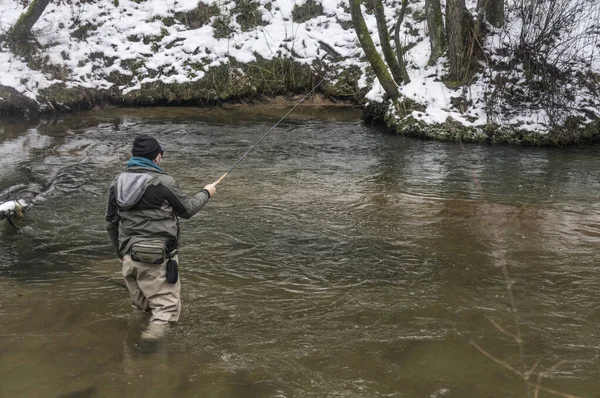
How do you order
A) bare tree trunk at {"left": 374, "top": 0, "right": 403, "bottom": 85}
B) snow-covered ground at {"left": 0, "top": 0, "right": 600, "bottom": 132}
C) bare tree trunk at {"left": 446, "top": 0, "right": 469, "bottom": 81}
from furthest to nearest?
snow-covered ground at {"left": 0, "top": 0, "right": 600, "bottom": 132} → bare tree trunk at {"left": 446, "top": 0, "right": 469, "bottom": 81} → bare tree trunk at {"left": 374, "top": 0, "right": 403, "bottom": 85}

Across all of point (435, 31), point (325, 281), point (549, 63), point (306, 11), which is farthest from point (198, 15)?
point (325, 281)

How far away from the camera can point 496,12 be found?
1353 cm

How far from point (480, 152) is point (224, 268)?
712 centimetres

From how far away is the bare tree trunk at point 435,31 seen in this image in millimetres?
13875

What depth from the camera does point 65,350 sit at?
14.1 ft

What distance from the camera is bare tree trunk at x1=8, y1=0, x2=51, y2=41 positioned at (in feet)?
50.6

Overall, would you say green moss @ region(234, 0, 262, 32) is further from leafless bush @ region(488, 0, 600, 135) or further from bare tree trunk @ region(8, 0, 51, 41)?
leafless bush @ region(488, 0, 600, 135)

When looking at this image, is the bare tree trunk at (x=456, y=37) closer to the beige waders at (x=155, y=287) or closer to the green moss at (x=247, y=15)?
the green moss at (x=247, y=15)

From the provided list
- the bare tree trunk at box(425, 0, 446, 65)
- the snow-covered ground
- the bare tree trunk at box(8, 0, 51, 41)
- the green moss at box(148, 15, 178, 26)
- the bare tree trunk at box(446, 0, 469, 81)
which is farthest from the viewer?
the green moss at box(148, 15, 178, 26)

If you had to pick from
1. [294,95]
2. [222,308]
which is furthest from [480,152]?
[222,308]

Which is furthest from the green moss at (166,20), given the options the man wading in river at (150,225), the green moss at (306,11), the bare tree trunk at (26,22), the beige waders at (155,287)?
the beige waders at (155,287)

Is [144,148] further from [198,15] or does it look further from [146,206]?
[198,15]

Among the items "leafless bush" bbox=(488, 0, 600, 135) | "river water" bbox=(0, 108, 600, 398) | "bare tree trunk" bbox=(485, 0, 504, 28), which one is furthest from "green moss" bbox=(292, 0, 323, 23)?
"river water" bbox=(0, 108, 600, 398)

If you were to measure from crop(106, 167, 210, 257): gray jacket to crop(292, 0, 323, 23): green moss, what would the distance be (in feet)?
46.5
